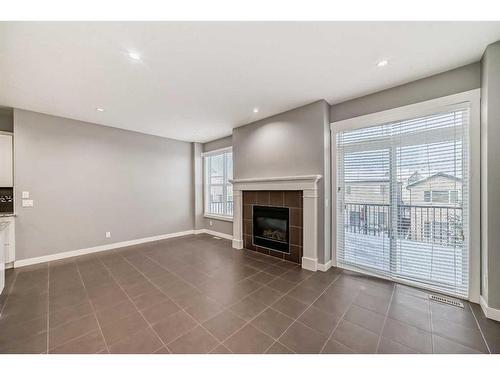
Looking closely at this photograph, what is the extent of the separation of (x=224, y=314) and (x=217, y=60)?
8.63 ft

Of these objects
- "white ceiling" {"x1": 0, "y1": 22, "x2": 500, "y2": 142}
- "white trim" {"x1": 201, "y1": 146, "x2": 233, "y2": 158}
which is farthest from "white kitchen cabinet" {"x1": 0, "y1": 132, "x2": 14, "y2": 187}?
"white trim" {"x1": 201, "y1": 146, "x2": 233, "y2": 158}

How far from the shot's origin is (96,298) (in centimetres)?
237

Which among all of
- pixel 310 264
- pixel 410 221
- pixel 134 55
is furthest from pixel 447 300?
pixel 134 55

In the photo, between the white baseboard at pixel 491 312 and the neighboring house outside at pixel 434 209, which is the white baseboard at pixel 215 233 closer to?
the neighboring house outside at pixel 434 209

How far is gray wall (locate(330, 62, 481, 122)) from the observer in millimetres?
2236

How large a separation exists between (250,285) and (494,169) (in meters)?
2.87

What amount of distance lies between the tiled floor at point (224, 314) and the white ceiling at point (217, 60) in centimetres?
260

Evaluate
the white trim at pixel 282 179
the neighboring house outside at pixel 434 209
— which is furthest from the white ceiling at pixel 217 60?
the neighboring house outside at pixel 434 209

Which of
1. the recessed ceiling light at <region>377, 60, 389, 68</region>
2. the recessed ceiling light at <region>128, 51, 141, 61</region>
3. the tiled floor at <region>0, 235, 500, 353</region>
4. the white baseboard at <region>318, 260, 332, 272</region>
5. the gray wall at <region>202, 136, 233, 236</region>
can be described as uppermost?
the recessed ceiling light at <region>377, 60, 389, 68</region>

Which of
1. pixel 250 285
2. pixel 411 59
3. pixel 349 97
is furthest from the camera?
pixel 349 97

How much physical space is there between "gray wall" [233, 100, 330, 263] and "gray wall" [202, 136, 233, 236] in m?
0.84

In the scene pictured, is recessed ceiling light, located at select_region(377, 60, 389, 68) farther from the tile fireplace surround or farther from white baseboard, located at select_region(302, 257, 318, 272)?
white baseboard, located at select_region(302, 257, 318, 272)
